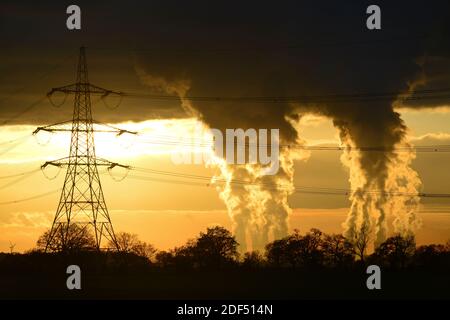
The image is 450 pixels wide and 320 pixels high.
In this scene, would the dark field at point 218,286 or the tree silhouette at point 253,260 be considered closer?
the dark field at point 218,286

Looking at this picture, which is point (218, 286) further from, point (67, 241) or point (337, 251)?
point (337, 251)

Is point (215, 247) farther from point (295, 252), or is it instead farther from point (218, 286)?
point (218, 286)

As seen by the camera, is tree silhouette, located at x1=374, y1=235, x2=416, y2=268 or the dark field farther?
tree silhouette, located at x1=374, y1=235, x2=416, y2=268

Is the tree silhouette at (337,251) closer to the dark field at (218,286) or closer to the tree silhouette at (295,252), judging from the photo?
the tree silhouette at (295,252)

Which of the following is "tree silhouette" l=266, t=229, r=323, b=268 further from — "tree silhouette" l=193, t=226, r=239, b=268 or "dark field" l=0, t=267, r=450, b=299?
"dark field" l=0, t=267, r=450, b=299

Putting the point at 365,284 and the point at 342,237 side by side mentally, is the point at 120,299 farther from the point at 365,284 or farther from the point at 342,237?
the point at 342,237

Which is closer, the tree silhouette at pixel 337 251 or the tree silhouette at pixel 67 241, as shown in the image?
the tree silhouette at pixel 67 241

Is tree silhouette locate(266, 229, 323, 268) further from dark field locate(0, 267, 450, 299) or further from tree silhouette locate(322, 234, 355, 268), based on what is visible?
dark field locate(0, 267, 450, 299)

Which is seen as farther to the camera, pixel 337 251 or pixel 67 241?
pixel 337 251

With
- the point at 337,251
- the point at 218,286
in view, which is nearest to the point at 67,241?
the point at 218,286

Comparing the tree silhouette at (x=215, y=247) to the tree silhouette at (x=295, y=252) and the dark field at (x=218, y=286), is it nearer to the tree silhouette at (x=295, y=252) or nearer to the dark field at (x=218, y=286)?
the tree silhouette at (x=295, y=252)

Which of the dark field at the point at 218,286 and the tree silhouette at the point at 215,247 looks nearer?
the dark field at the point at 218,286

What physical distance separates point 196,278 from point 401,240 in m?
51.1
